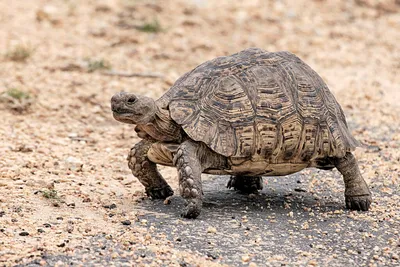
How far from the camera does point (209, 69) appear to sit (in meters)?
6.19

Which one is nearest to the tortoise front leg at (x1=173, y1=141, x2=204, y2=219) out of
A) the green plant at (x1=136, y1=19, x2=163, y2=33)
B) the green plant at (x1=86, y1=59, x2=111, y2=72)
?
the green plant at (x1=86, y1=59, x2=111, y2=72)

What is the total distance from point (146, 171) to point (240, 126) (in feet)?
3.30

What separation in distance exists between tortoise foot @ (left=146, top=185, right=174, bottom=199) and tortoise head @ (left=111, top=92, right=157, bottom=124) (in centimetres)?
78

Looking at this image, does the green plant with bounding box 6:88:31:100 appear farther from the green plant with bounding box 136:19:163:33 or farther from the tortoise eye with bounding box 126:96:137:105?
the green plant with bounding box 136:19:163:33

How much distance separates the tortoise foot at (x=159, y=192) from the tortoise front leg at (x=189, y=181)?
711 mm

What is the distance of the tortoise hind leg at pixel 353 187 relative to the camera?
6.21m

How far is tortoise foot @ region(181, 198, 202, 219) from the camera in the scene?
566cm

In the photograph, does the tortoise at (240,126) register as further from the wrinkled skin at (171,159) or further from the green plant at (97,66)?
the green plant at (97,66)

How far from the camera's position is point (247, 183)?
676cm

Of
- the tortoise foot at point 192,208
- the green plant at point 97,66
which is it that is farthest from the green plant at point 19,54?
the tortoise foot at point 192,208

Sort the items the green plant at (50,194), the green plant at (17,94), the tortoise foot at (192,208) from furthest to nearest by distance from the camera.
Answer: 1. the green plant at (17,94)
2. the green plant at (50,194)
3. the tortoise foot at (192,208)

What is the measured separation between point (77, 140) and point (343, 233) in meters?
3.71

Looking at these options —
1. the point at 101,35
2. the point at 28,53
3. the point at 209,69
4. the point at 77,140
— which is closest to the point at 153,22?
the point at 101,35

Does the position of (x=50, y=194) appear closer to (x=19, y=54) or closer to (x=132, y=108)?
(x=132, y=108)
